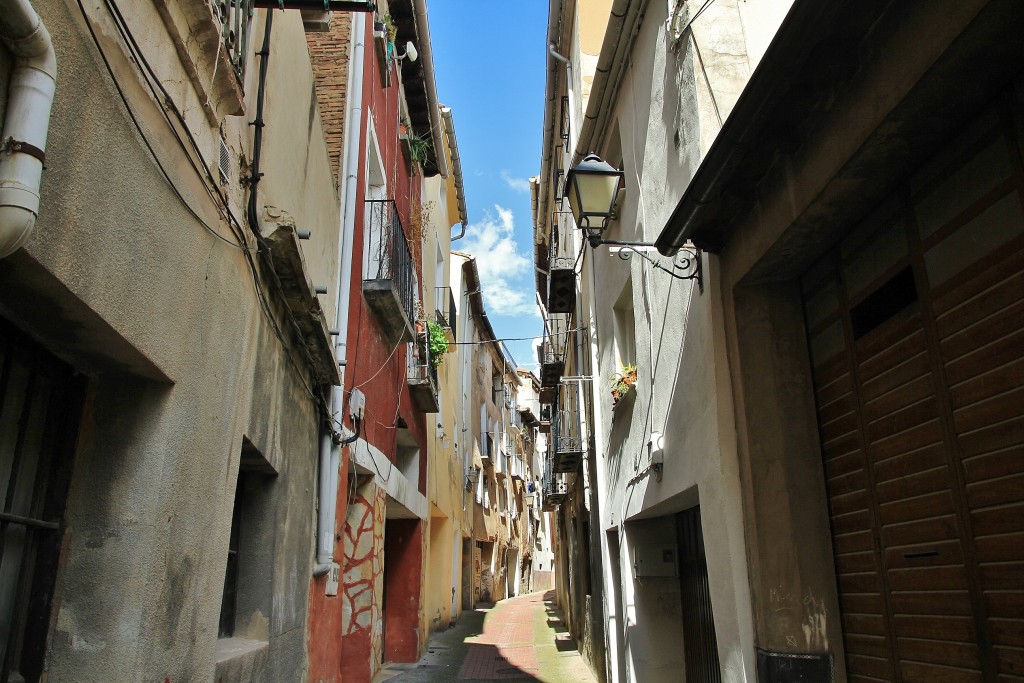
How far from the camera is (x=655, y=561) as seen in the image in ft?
24.6

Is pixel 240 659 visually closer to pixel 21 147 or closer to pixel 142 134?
pixel 142 134

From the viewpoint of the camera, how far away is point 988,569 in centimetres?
284

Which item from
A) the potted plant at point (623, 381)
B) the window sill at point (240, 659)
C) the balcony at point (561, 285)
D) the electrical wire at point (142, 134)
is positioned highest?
the balcony at point (561, 285)

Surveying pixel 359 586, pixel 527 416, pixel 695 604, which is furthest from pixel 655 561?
pixel 527 416

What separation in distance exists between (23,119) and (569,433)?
45.4 ft

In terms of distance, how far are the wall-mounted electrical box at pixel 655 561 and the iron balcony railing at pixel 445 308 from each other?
8.41 meters

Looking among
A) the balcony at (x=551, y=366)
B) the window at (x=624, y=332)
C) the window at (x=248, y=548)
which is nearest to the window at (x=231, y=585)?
the window at (x=248, y=548)

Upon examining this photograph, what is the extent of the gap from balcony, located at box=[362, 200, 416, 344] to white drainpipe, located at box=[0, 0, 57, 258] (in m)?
6.44

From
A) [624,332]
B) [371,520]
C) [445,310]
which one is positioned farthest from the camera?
[445,310]

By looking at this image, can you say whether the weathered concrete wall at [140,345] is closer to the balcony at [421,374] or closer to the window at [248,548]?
the window at [248,548]

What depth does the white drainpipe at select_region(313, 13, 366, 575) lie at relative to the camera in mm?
6488

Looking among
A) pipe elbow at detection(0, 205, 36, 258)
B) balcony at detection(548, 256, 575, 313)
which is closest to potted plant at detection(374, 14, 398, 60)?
balcony at detection(548, 256, 575, 313)

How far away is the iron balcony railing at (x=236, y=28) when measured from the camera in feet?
12.3

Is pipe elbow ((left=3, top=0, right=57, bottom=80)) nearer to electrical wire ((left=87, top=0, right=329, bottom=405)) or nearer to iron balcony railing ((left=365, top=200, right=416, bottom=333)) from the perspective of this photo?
electrical wire ((left=87, top=0, right=329, bottom=405))
